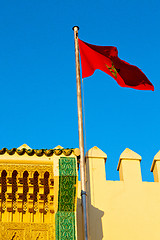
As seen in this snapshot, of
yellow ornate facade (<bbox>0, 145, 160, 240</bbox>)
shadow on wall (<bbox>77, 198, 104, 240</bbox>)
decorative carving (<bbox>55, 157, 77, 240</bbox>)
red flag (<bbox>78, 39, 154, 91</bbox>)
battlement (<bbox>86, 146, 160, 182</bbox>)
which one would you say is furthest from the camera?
red flag (<bbox>78, 39, 154, 91</bbox>)

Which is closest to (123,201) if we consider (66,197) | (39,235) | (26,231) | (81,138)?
(81,138)

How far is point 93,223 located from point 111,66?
282 centimetres

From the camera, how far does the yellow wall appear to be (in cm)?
912

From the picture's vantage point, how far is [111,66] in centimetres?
1006

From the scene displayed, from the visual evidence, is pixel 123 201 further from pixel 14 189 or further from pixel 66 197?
pixel 14 189

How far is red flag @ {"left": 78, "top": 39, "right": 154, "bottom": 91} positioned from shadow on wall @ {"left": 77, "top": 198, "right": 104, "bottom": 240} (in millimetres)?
2296

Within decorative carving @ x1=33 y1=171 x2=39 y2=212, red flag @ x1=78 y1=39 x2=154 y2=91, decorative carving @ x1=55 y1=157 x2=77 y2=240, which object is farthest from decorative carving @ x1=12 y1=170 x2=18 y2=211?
red flag @ x1=78 y1=39 x2=154 y2=91

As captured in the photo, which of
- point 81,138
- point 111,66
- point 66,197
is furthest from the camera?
point 111,66

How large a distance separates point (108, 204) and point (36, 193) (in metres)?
1.61

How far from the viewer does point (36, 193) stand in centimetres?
826

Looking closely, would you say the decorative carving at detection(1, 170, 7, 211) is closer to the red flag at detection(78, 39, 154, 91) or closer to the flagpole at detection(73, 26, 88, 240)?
the flagpole at detection(73, 26, 88, 240)

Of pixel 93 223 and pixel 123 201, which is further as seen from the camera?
pixel 123 201

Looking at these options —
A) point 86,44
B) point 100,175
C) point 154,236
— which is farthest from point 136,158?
point 86,44

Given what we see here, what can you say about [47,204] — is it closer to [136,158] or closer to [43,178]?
[43,178]
